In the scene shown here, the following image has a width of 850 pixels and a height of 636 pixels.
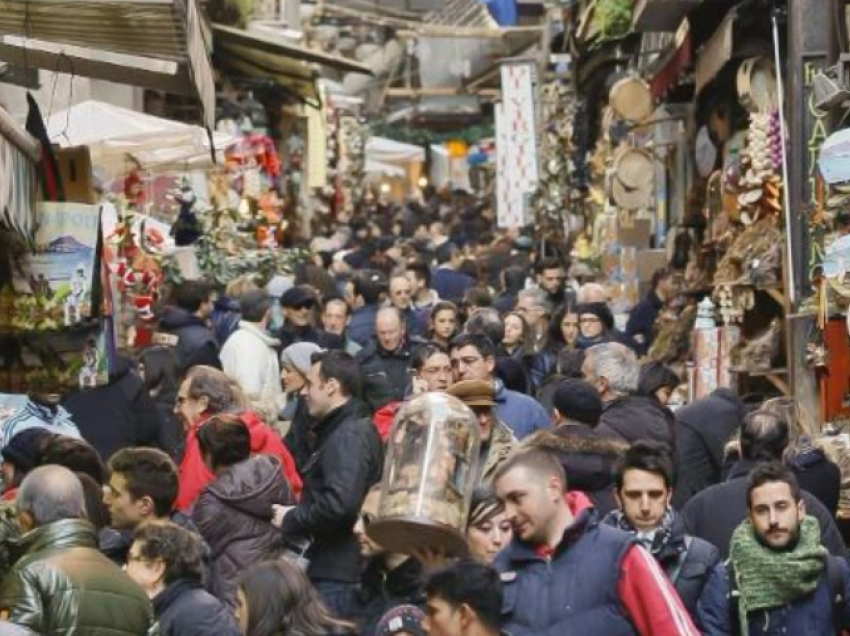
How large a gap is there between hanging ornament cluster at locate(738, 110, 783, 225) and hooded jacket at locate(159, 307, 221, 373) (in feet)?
11.7

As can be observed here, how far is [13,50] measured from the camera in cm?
1091

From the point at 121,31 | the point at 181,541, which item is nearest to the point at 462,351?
the point at 121,31

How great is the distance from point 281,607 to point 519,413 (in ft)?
16.7

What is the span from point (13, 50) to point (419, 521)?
3.41 m

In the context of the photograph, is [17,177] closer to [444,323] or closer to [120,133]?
[444,323]

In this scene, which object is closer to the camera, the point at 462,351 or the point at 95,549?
the point at 95,549

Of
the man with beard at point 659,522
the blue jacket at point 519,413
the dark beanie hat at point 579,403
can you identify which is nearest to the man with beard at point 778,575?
the man with beard at point 659,522

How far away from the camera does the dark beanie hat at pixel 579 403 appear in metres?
11.2

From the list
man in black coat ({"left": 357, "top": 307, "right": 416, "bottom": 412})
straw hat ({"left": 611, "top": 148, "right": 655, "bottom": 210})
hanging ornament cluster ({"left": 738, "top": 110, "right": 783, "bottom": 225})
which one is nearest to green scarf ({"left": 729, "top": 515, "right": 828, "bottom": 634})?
man in black coat ({"left": 357, "top": 307, "right": 416, "bottom": 412})

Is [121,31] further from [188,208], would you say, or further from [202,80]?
[188,208]

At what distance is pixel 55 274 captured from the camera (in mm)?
11375

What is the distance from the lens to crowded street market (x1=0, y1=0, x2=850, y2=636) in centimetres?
816

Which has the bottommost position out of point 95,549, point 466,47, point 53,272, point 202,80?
point 95,549

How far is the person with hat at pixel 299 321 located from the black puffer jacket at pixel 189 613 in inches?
376
